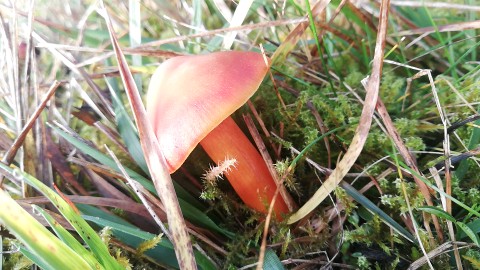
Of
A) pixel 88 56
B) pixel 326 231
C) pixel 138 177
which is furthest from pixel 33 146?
pixel 326 231

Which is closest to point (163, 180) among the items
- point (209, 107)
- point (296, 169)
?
point (209, 107)

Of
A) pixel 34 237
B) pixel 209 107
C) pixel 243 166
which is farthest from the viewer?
pixel 243 166

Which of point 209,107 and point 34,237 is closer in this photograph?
point 34,237

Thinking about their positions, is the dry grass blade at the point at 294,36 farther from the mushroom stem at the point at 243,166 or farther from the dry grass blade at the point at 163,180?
the dry grass blade at the point at 163,180

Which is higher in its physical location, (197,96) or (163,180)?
(197,96)

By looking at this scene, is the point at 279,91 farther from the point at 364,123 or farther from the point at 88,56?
the point at 88,56

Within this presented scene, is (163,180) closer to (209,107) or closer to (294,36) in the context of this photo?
(209,107)

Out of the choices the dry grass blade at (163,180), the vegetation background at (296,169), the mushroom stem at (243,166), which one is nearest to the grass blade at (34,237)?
the vegetation background at (296,169)
